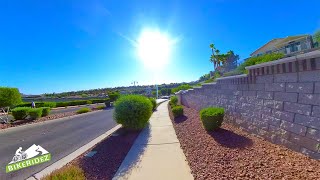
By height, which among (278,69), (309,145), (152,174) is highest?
(278,69)

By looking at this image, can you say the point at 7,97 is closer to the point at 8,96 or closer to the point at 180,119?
the point at 8,96

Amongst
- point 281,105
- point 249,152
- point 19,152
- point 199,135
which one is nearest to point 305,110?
point 281,105

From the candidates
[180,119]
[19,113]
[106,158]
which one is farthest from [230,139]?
[19,113]

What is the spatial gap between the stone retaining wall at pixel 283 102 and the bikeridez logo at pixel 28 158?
6653mm

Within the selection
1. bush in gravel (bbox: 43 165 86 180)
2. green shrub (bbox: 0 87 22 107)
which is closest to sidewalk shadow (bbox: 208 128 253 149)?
bush in gravel (bbox: 43 165 86 180)

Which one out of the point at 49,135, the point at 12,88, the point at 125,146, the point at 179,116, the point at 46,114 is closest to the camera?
the point at 125,146

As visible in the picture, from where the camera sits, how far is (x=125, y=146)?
6.62 meters

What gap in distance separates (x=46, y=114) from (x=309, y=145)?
Answer: 18954 millimetres

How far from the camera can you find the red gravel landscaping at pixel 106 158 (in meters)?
4.64

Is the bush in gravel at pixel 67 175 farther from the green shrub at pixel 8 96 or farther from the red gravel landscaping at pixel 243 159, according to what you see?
the green shrub at pixel 8 96

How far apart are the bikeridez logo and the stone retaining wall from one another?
6.65 m

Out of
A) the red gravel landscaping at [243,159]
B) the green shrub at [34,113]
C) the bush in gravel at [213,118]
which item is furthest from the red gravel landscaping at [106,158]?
the green shrub at [34,113]

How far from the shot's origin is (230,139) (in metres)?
5.96

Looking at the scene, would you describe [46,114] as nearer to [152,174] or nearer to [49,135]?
[49,135]
